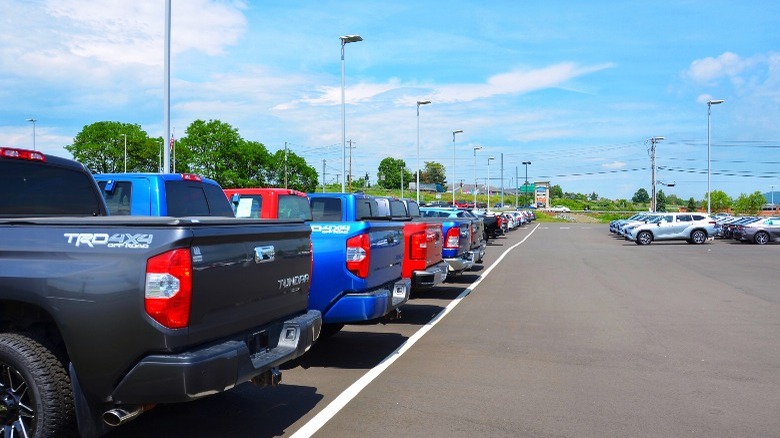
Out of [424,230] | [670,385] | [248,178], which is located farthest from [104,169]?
[670,385]

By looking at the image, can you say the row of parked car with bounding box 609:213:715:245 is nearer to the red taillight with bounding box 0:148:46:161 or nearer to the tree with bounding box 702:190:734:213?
the red taillight with bounding box 0:148:46:161

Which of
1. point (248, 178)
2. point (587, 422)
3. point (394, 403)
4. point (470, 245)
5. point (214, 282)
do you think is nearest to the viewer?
point (214, 282)

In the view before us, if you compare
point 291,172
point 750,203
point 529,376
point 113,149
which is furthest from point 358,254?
point 750,203

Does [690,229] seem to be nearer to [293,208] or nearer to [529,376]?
[293,208]

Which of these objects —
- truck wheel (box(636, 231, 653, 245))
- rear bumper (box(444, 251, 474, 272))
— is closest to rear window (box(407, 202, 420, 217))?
rear bumper (box(444, 251, 474, 272))

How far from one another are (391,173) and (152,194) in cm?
14150

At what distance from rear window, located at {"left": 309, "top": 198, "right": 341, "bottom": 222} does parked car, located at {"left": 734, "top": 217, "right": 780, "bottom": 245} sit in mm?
34112

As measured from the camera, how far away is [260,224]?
4773mm

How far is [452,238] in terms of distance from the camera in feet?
45.8

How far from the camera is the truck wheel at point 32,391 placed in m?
4.03

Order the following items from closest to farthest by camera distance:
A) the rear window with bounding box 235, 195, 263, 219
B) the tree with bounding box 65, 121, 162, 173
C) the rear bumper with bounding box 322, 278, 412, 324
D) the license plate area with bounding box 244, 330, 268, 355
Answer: the license plate area with bounding box 244, 330, 268, 355 → the rear bumper with bounding box 322, 278, 412, 324 → the rear window with bounding box 235, 195, 263, 219 → the tree with bounding box 65, 121, 162, 173

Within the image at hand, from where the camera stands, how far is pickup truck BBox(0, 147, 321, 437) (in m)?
3.87

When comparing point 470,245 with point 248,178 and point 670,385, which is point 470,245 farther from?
point 248,178

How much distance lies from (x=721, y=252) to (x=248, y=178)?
48044 millimetres
